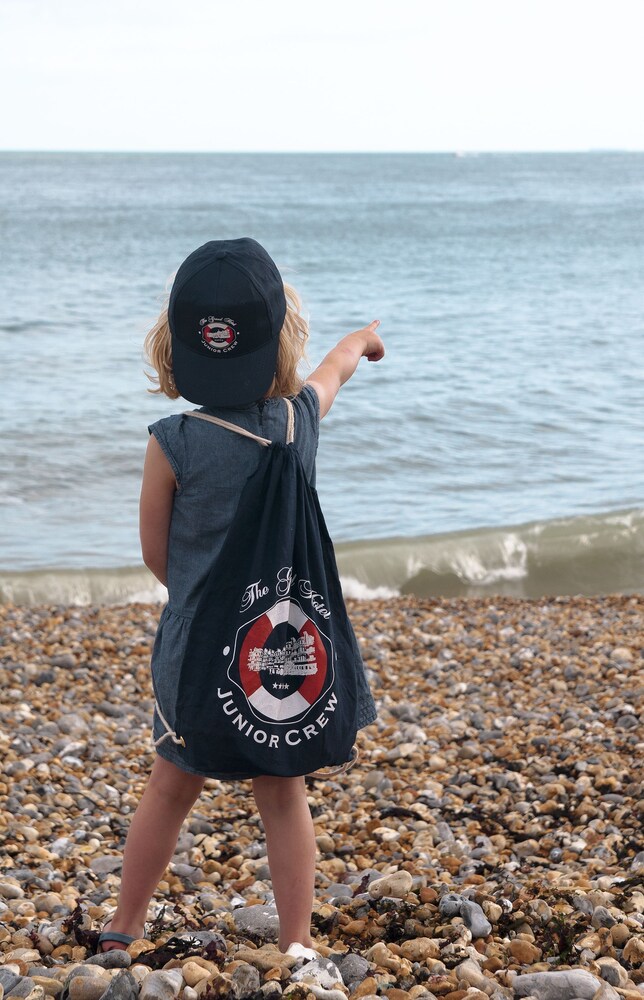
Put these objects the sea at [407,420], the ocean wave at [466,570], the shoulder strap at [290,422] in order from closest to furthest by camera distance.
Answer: the shoulder strap at [290,422] → the ocean wave at [466,570] → the sea at [407,420]

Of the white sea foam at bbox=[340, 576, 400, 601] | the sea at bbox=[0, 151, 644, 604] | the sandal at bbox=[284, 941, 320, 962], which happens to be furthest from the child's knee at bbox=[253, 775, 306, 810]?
the white sea foam at bbox=[340, 576, 400, 601]

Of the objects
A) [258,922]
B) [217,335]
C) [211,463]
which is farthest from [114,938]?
[217,335]

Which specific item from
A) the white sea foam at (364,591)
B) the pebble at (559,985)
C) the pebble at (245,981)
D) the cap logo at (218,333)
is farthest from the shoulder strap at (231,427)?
the white sea foam at (364,591)

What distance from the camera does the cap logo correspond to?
95.6 inches

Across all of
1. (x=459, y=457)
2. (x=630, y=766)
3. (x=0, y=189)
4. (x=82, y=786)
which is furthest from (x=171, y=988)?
(x=0, y=189)

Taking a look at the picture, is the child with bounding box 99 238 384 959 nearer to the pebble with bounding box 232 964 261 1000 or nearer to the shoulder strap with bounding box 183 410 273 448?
the shoulder strap with bounding box 183 410 273 448

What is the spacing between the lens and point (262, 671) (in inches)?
92.9

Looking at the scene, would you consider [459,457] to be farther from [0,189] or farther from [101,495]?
[0,189]

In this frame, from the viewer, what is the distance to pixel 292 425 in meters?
2.57

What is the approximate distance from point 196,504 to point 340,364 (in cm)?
71

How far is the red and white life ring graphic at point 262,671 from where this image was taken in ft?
7.72

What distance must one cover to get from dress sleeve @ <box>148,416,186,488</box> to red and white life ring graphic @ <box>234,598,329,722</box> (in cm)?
41

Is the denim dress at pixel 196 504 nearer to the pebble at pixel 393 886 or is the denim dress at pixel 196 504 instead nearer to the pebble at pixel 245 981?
the pebble at pixel 245 981

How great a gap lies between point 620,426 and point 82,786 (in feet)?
36.1
